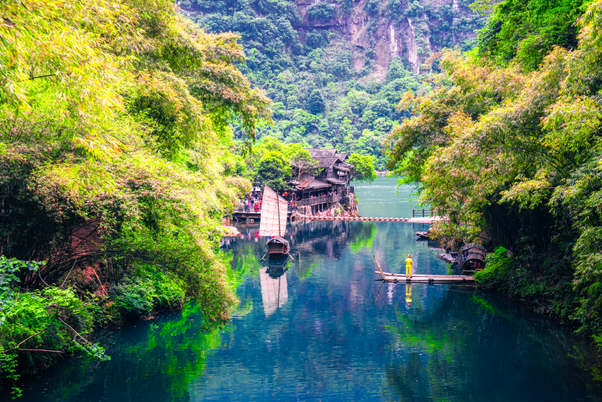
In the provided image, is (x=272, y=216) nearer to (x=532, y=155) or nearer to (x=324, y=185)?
(x=324, y=185)

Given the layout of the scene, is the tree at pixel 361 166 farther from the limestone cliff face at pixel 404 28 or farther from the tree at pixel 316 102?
the limestone cliff face at pixel 404 28

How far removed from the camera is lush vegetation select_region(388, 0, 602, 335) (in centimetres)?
815

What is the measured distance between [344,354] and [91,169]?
7065 mm

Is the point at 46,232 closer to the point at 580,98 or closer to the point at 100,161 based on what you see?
the point at 100,161

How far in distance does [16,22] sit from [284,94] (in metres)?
84.8

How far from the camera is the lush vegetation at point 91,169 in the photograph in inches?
207

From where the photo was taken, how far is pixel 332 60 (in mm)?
Result: 105188

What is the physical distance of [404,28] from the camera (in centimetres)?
11156

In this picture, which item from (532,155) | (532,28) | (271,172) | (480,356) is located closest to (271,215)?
(271,172)

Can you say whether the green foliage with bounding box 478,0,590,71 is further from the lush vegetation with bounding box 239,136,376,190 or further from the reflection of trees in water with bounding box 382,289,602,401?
the lush vegetation with bounding box 239,136,376,190

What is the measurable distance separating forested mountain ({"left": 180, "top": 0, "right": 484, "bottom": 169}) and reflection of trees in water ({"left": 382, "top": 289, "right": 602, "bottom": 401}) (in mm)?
60703

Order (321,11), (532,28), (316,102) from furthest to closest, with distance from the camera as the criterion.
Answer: (321,11) → (316,102) → (532,28)

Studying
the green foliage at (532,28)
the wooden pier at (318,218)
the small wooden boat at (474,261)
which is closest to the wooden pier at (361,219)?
the wooden pier at (318,218)

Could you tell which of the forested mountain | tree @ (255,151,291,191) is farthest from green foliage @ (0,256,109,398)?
the forested mountain
